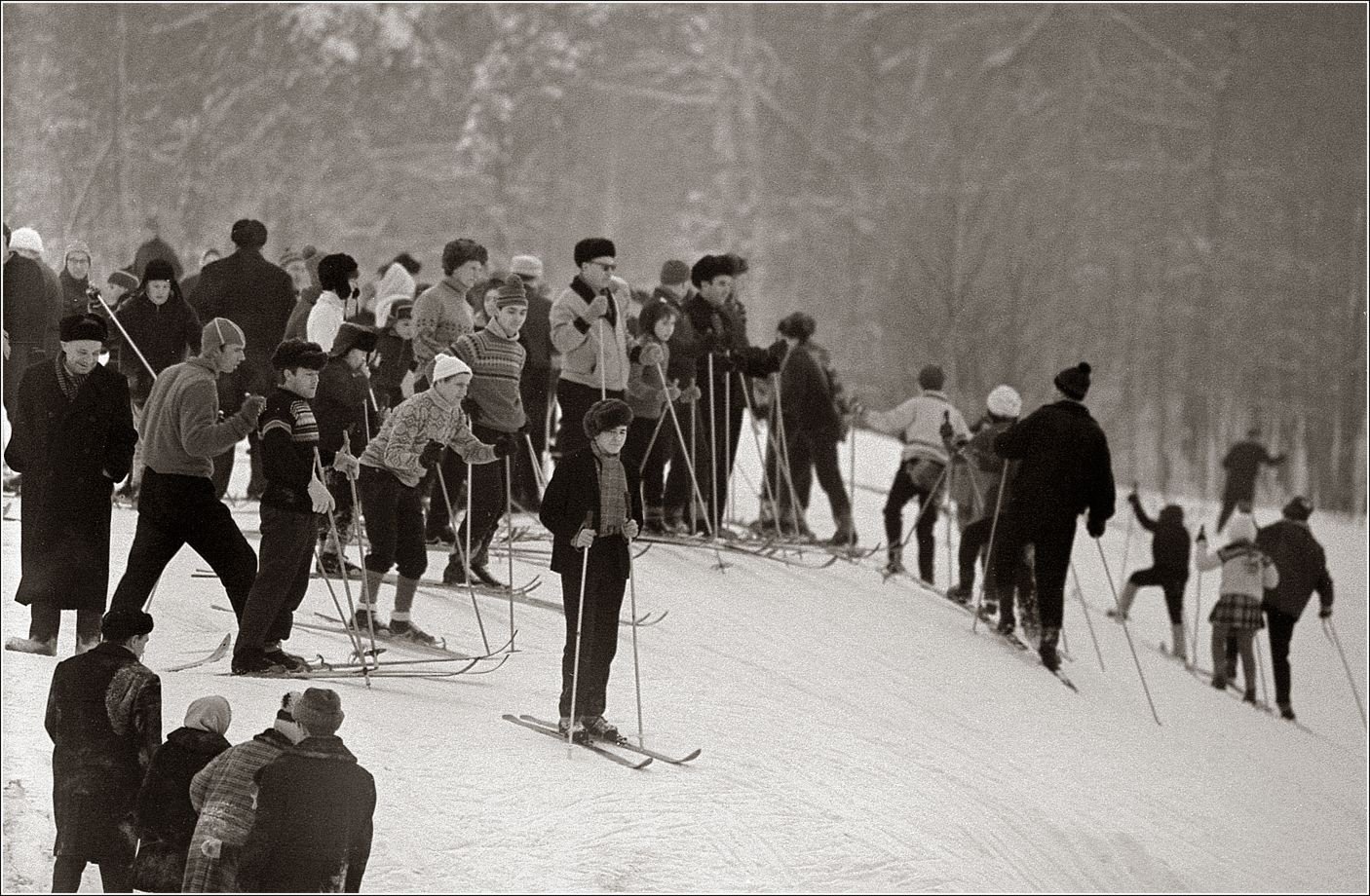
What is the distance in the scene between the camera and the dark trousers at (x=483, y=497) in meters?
9.60

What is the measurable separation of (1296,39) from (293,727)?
4156 cm

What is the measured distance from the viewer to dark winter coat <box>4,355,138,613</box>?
7598 mm

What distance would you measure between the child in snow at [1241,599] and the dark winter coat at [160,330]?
8.05 meters

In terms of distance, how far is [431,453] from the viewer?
350 inches

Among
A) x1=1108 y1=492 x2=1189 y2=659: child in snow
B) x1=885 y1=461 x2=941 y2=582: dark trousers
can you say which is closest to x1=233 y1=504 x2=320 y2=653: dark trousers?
x1=885 y1=461 x2=941 y2=582: dark trousers

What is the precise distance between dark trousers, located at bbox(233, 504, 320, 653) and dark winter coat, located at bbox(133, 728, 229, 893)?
1.43 metres

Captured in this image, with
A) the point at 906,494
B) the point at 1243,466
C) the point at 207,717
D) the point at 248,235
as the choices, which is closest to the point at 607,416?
the point at 207,717

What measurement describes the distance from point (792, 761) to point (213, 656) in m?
2.51

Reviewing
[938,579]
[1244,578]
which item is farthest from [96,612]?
[938,579]

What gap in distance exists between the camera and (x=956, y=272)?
3709cm

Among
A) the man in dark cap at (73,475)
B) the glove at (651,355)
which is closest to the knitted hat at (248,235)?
the man in dark cap at (73,475)

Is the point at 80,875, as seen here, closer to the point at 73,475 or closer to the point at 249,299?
the point at 73,475

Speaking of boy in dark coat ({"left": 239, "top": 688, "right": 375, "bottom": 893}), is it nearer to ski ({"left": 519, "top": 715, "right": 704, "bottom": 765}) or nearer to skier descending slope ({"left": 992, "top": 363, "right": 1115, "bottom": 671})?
ski ({"left": 519, "top": 715, "right": 704, "bottom": 765})

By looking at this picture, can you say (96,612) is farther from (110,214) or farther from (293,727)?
(110,214)
